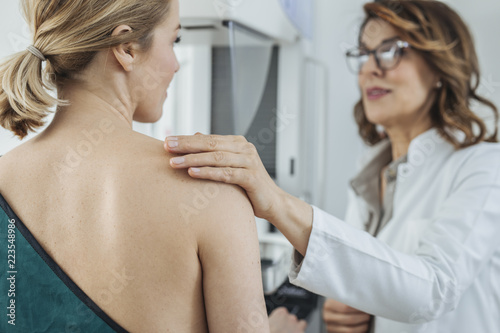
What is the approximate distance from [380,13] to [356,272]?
1.02 m

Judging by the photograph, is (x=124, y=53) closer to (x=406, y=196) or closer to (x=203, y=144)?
(x=203, y=144)

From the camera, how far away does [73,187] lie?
0.73 m

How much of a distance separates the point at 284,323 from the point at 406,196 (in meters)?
0.60

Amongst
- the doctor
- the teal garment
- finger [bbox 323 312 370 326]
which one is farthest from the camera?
finger [bbox 323 312 370 326]

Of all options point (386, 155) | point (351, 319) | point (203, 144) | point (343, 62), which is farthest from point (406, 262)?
point (343, 62)

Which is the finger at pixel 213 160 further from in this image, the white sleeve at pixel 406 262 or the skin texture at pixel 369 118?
the white sleeve at pixel 406 262

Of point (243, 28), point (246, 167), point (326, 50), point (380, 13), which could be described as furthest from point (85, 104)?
point (326, 50)

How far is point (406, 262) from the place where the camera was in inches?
43.8

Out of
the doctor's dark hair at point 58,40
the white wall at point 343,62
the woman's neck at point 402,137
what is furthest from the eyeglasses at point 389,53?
the doctor's dark hair at point 58,40

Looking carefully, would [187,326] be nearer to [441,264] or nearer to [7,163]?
[7,163]

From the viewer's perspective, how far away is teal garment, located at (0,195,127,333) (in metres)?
0.72

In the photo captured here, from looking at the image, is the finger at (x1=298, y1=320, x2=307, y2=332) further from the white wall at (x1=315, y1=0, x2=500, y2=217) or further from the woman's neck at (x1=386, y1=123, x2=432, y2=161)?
the white wall at (x1=315, y1=0, x2=500, y2=217)

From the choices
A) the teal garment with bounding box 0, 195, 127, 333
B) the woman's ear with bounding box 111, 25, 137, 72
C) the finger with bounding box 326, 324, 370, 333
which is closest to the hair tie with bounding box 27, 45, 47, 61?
the woman's ear with bounding box 111, 25, 137, 72

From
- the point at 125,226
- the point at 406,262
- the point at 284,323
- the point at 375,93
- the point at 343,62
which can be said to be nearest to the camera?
the point at 125,226
